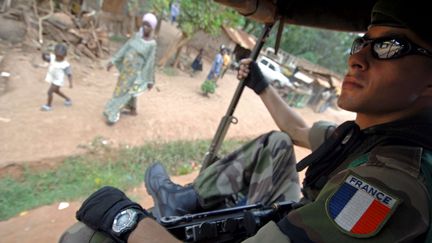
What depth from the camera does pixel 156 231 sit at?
1.34m

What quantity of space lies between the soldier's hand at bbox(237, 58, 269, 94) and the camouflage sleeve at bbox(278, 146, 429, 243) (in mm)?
1479

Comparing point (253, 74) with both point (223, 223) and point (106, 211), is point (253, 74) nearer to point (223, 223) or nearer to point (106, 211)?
point (223, 223)

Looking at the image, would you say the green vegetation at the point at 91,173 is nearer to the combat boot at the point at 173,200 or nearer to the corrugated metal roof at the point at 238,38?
the combat boot at the point at 173,200

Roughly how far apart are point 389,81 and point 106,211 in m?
1.28

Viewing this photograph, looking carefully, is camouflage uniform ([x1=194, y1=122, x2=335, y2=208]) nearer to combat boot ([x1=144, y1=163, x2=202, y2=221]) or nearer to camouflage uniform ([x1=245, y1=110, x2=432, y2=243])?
combat boot ([x1=144, y1=163, x2=202, y2=221])

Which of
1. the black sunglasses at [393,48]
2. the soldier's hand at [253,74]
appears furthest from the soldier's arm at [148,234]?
the soldier's hand at [253,74]

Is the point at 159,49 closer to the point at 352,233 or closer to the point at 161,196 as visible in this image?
the point at 161,196

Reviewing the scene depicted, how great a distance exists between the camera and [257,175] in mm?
2186

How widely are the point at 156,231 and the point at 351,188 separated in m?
0.78

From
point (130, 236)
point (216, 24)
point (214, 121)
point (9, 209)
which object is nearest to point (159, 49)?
point (216, 24)

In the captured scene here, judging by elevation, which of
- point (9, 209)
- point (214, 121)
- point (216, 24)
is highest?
point (216, 24)

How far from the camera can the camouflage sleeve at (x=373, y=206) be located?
0.93 m

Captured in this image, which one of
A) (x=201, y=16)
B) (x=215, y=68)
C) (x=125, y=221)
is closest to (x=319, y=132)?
(x=125, y=221)

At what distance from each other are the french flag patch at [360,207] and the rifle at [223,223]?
690mm
